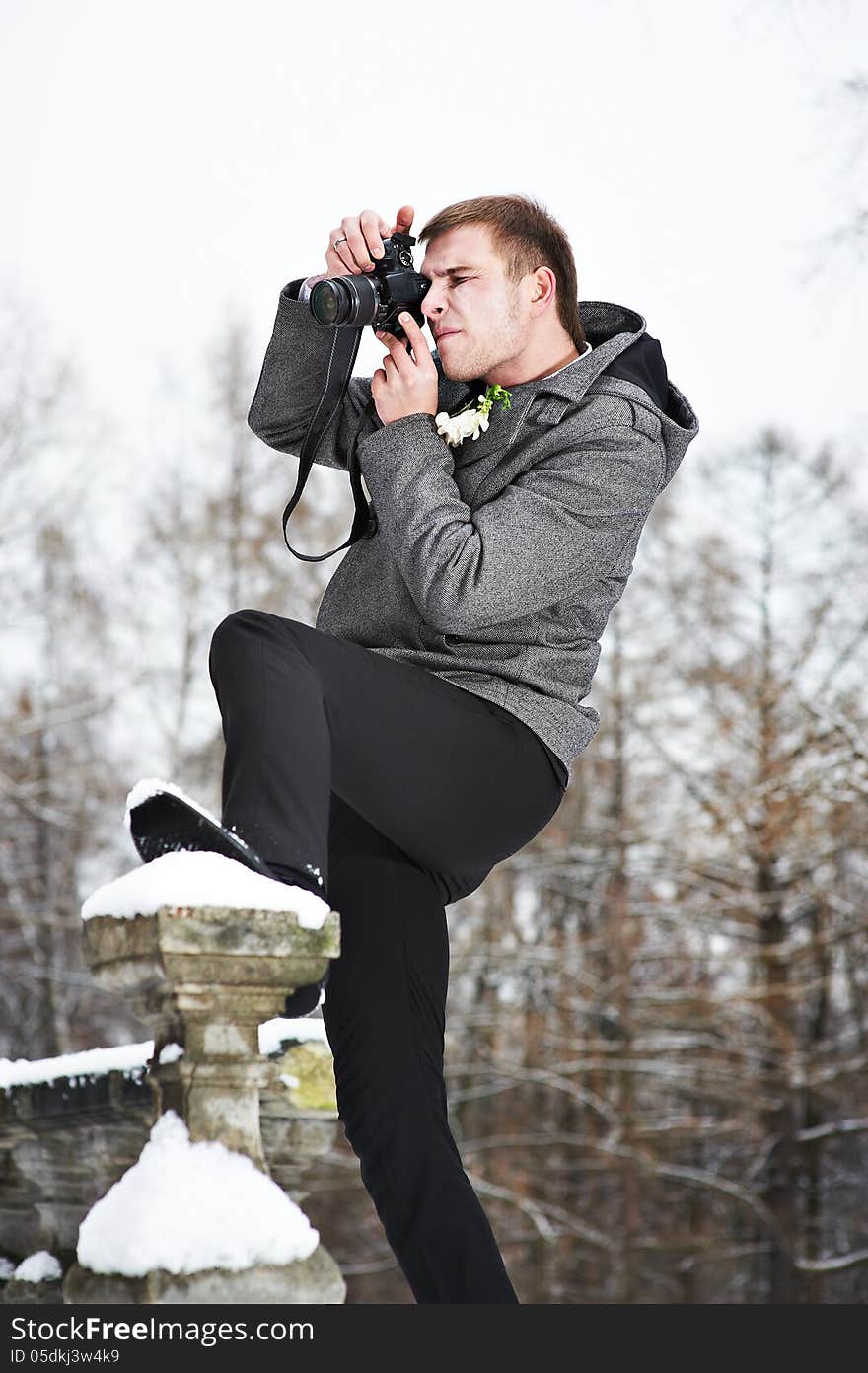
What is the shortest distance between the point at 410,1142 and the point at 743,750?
8968mm

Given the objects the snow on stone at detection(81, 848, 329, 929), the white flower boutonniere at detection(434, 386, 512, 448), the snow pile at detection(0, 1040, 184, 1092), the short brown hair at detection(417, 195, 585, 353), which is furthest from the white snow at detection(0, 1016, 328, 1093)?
the short brown hair at detection(417, 195, 585, 353)

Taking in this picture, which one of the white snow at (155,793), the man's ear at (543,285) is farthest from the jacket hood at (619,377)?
the white snow at (155,793)

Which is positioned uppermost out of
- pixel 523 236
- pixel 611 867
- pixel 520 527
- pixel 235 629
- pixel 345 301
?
pixel 523 236

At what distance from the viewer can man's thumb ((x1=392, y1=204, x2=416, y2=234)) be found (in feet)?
6.89

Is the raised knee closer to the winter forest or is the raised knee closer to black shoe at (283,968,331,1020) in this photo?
black shoe at (283,968,331,1020)

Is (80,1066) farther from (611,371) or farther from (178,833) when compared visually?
(611,371)

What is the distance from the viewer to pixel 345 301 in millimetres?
1940

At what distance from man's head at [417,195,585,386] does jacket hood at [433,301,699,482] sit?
0.19 feet

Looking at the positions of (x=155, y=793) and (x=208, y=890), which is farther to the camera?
(x=155, y=793)

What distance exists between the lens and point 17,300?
35.2 ft

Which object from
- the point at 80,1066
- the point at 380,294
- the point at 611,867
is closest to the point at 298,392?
the point at 380,294

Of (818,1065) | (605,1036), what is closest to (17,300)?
(605,1036)

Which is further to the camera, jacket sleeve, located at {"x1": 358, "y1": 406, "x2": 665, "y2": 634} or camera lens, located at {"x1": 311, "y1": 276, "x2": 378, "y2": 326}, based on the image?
camera lens, located at {"x1": 311, "y1": 276, "x2": 378, "y2": 326}

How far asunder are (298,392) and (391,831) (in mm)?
711
